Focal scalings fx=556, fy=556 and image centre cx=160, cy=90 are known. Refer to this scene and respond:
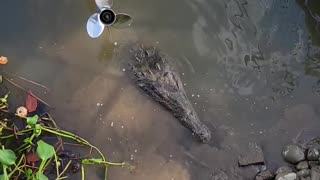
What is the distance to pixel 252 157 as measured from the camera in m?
3.41

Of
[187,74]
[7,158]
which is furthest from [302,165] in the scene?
[7,158]

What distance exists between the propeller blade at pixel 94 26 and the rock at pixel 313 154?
1469 mm

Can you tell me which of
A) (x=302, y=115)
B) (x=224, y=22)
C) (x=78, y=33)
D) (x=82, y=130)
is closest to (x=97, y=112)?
(x=82, y=130)

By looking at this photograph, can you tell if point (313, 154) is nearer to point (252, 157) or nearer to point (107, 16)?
point (252, 157)

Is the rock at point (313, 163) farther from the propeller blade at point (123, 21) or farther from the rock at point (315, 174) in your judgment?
the propeller blade at point (123, 21)

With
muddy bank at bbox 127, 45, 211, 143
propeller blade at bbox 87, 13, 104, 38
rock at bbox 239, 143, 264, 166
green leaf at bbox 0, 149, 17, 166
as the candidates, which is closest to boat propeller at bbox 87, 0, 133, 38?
propeller blade at bbox 87, 13, 104, 38

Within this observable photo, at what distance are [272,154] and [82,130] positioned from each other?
1.19 m

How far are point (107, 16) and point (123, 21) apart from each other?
17cm

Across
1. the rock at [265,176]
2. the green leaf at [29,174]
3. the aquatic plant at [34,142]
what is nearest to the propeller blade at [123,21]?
the aquatic plant at [34,142]

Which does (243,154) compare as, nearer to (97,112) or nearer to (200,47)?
(200,47)

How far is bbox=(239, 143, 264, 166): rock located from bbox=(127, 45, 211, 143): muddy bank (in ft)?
0.81

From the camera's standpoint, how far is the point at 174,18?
11.7 feet

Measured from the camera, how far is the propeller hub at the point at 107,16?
3348mm

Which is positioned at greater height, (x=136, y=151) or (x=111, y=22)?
(x=111, y=22)
